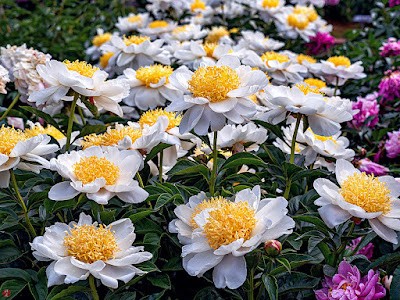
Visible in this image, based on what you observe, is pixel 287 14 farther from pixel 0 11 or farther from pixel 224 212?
pixel 0 11

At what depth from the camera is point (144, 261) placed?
1.09 meters

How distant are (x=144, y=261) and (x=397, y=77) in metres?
1.66

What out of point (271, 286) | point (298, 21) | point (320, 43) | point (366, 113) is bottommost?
point (320, 43)

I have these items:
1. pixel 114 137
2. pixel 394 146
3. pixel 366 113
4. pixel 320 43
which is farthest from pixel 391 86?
pixel 114 137

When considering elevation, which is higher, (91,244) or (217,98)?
(217,98)

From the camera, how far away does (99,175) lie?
1.13 meters

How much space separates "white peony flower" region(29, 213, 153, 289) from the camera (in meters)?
1.00

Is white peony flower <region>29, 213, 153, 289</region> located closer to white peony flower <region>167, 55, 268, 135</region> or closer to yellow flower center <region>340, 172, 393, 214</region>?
white peony flower <region>167, 55, 268, 135</region>

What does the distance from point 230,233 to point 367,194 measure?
36cm

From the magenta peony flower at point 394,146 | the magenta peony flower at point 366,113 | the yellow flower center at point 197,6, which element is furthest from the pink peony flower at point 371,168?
the yellow flower center at point 197,6

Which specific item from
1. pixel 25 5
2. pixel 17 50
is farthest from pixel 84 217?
pixel 25 5

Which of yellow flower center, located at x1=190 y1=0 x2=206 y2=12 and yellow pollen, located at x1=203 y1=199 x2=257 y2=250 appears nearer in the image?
yellow pollen, located at x1=203 y1=199 x2=257 y2=250

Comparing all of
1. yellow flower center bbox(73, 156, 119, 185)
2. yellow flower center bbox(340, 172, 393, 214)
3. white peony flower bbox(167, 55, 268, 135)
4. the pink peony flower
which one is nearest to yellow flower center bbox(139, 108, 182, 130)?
white peony flower bbox(167, 55, 268, 135)

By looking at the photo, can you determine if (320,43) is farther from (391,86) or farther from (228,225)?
(228,225)
